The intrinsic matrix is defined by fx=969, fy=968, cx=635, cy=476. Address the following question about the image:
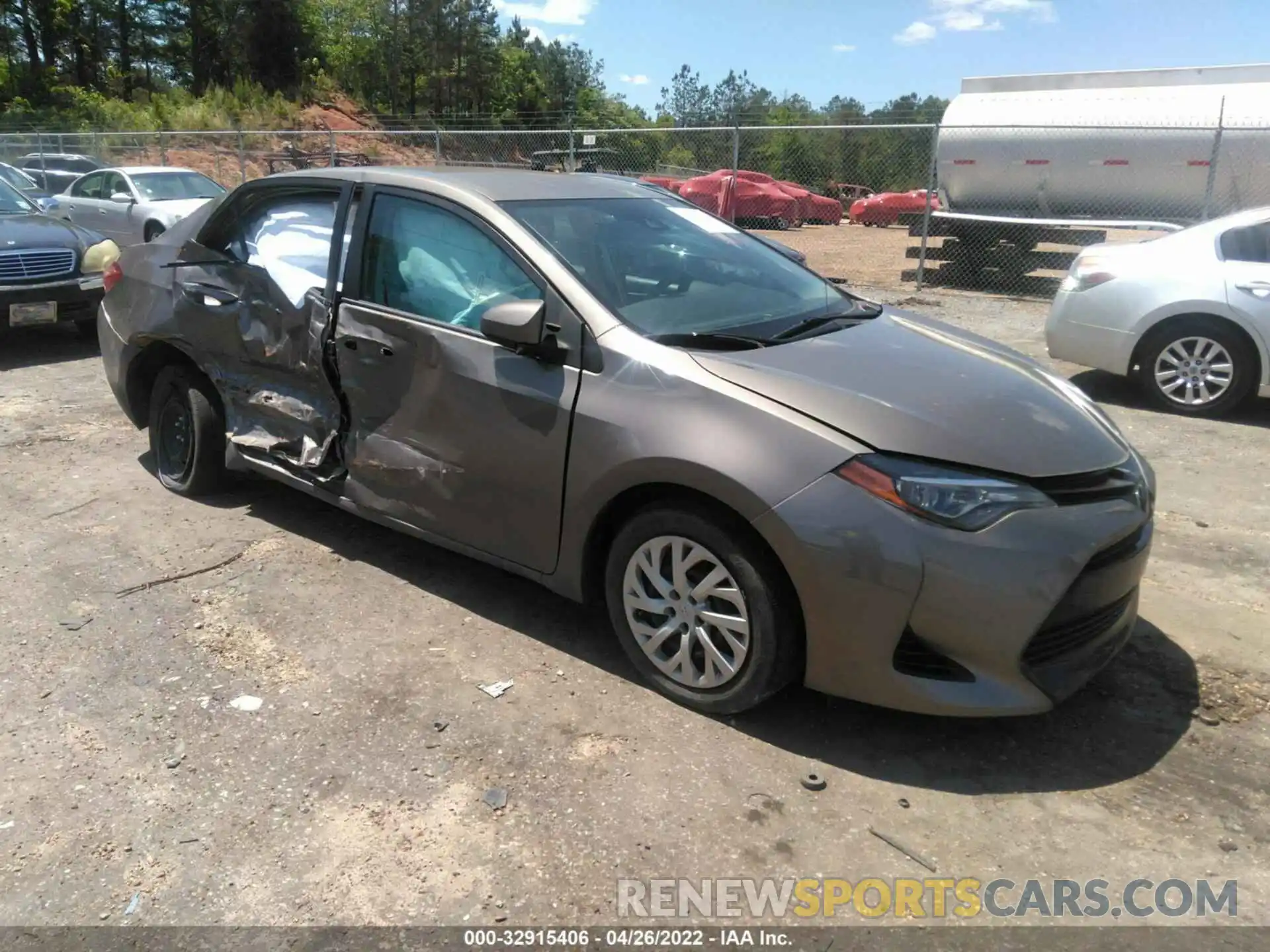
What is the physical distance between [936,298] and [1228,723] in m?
10.5

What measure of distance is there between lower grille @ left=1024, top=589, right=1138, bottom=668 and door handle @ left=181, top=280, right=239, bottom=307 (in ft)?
11.9

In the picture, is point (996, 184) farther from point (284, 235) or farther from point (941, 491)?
point (941, 491)

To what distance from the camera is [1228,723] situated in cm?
317

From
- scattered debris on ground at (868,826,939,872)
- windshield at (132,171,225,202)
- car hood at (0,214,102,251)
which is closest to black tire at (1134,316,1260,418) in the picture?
scattered debris on ground at (868,826,939,872)

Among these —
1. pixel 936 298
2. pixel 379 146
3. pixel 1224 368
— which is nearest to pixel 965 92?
pixel 936 298

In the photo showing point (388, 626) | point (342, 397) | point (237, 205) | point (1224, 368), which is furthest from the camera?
point (1224, 368)

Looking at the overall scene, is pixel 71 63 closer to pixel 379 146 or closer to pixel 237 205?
pixel 379 146

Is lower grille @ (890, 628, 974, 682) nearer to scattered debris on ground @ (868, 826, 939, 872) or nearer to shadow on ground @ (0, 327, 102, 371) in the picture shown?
scattered debris on ground @ (868, 826, 939, 872)

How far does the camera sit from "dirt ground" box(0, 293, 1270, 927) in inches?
98.7

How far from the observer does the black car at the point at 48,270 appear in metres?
8.19

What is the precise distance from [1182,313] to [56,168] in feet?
78.0

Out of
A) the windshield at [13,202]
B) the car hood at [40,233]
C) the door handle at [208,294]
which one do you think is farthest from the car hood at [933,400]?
the windshield at [13,202]

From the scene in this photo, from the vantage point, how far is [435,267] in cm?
377

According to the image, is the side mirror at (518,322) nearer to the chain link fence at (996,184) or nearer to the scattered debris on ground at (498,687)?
the scattered debris on ground at (498,687)
